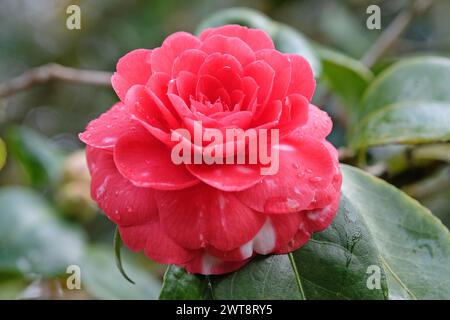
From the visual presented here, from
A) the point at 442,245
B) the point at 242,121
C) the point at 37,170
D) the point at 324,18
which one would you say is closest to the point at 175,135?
the point at 242,121

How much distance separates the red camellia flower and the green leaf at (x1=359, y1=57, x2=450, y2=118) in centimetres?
40

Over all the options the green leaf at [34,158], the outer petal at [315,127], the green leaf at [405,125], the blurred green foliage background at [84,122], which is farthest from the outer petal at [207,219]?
the green leaf at [34,158]

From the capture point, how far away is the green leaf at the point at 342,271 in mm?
648

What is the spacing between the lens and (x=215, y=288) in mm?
648

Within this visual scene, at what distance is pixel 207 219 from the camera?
0.59 metres

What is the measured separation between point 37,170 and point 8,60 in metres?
0.77

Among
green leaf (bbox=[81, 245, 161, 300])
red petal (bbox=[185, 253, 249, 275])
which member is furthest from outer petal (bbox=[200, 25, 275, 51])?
green leaf (bbox=[81, 245, 161, 300])

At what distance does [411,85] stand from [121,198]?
2.06ft

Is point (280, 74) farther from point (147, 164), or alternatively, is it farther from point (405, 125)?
point (405, 125)

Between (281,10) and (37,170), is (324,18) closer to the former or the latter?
(281,10)

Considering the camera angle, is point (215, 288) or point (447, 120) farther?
point (447, 120)

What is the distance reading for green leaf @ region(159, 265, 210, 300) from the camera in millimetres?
657

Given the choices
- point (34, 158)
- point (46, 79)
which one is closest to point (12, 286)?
point (34, 158)
